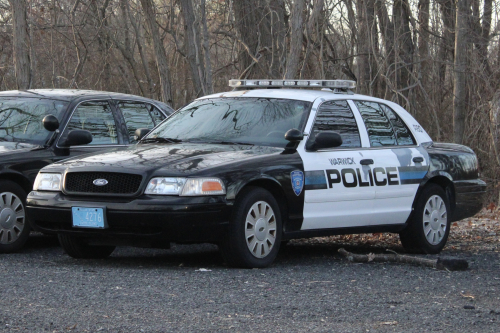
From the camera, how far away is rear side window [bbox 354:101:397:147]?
8.55 m

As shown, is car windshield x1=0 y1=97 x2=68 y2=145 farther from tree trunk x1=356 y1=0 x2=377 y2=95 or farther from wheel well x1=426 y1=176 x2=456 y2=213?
tree trunk x1=356 y1=0 x2=377 y2=95

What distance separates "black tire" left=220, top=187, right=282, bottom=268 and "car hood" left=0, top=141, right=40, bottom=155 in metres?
2.57

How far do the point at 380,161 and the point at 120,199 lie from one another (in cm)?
277

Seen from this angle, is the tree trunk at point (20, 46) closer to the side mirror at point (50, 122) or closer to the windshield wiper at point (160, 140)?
the side mirror at point (50, 122)

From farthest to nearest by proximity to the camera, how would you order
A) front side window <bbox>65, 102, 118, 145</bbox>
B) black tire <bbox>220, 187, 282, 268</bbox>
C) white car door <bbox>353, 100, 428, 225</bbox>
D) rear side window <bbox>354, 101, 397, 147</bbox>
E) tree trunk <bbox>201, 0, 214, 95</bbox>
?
1. tree trunk <bbox>201, 0, 214, 95</bbox>
2. front side window <bbox>65, 102, 118, 145</bbox>
3. rear side window <bbox>354, 101, 397, 147</bbox>
4. white car door <bbox>353, 100, 428, 225</bbox>
5. black tire <bbox>220, 187, 282, 268</bbox>

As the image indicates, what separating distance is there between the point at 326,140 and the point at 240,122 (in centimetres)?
85

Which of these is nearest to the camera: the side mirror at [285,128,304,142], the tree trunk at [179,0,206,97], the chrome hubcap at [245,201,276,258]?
the chrome hubcap at [245,201,276,258]

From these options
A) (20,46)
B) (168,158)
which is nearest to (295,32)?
(20,46)

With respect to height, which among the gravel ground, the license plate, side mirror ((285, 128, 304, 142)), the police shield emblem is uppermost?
side mirror ((285, 128, 304, 142))

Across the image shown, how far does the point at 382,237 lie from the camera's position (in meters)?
10.8

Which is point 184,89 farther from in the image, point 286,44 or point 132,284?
point 132,284

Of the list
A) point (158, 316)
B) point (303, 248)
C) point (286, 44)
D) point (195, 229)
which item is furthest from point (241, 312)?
point (286, 44)

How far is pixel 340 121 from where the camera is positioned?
8.30m

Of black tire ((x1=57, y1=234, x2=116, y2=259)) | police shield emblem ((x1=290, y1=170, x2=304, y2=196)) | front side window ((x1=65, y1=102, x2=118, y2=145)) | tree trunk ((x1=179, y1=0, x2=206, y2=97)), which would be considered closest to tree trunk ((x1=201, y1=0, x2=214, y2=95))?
tree trunk ((x1=179, y1=0, x2=206, y2=97))
